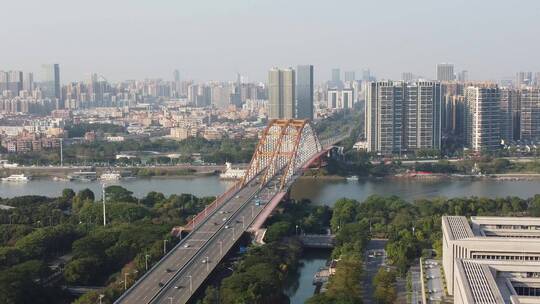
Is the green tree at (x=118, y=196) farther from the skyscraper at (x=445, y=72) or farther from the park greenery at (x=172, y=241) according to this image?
the skyscraper at (x=445, y=72)

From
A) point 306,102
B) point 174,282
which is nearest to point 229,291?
point 174,282

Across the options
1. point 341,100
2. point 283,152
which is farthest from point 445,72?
→ point 283,152

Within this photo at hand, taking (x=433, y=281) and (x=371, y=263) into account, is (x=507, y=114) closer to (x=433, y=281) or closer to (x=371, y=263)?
(x=371, y=263)

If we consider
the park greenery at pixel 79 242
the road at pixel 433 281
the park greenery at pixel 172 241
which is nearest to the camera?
the road at pixel 433 281

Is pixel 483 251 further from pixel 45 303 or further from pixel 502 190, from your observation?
pixel 502 190

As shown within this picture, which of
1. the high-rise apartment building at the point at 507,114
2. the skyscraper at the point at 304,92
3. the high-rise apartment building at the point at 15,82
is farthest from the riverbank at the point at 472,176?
the high-rise apartment building at the point at 15,82

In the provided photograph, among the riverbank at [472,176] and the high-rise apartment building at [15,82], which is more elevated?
the high-rise apartment building at [15,82]
